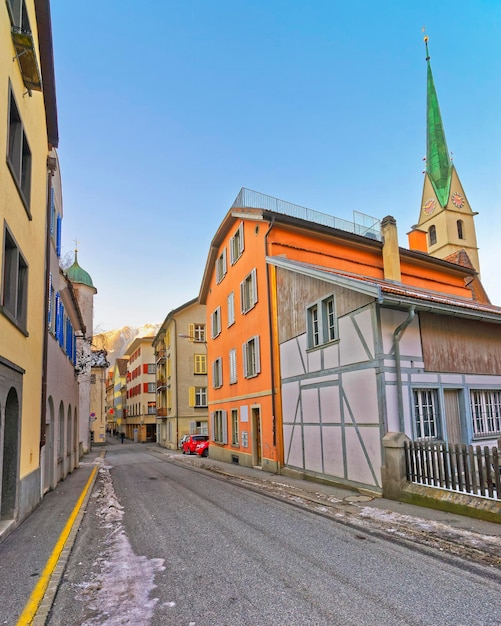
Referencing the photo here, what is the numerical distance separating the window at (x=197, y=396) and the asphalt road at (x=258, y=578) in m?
28.7

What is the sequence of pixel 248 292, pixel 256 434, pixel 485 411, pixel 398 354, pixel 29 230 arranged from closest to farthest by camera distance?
pixel 29 230
pixel 398 354
pixel 485 411
pixel 256 434
pixel 248 292

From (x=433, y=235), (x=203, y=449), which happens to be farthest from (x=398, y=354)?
(x=433, y=235)

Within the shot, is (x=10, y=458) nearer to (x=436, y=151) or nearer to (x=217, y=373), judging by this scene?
(x=217, y=373)

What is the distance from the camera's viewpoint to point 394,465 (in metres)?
9.47

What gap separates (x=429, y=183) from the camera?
46906mm

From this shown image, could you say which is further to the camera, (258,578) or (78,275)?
(78,275)

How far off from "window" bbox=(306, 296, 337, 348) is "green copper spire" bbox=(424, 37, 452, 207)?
120 feet

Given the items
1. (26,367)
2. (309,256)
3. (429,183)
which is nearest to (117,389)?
(429,183)

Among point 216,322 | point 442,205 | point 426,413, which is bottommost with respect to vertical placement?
point 426,413

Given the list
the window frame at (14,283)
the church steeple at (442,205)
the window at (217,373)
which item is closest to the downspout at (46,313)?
the window frame at (14,283)

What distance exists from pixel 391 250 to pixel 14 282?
13.6 meters

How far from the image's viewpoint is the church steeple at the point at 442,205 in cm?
4316

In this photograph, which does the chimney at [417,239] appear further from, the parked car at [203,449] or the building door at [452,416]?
the parked car at [203,449]

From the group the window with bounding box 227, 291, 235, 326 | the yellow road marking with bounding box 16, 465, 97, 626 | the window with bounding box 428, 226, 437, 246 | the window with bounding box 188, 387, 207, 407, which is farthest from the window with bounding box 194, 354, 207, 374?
the yellow road marking with bounding box 16, 465, 97, 626
